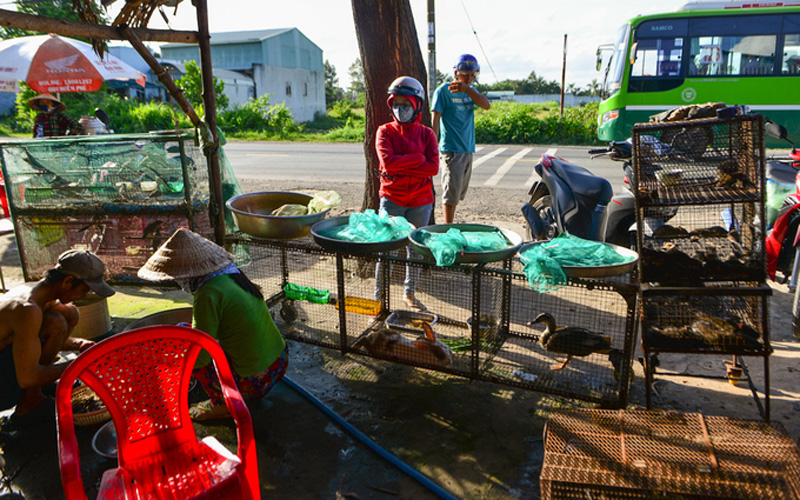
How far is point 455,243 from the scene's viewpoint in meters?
3.13

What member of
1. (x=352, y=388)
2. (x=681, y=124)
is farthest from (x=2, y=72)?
(x=681, y=124)

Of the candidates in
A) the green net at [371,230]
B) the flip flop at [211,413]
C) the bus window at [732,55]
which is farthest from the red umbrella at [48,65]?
the bus window at [732,55]

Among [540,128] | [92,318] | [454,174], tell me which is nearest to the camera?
[92,318]

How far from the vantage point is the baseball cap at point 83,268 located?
9.25 ft

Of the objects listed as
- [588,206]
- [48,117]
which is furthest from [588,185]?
[48,117]

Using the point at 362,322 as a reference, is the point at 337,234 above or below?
above

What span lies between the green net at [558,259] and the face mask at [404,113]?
5.14 feet

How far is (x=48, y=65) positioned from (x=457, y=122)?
6.92 m

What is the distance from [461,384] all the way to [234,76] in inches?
1243

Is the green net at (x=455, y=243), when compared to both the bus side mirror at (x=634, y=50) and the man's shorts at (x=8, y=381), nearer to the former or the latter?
the man's shorts at (x=8, y=381)

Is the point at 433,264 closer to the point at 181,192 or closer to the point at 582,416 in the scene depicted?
the point at 582,416

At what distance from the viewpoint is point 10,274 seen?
19.1ft

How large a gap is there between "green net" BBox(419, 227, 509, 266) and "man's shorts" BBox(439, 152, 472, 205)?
86.6 inches

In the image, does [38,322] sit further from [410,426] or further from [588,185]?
[588,185]
